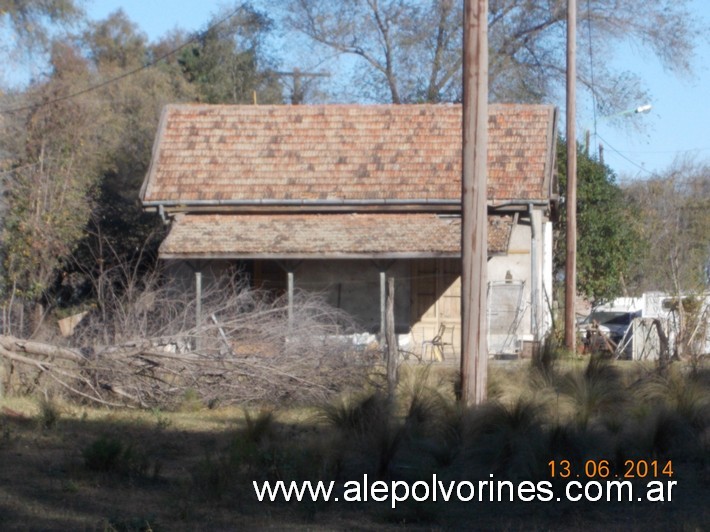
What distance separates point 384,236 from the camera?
61.3 feet

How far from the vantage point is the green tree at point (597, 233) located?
87.7 feet

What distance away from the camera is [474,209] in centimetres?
1075

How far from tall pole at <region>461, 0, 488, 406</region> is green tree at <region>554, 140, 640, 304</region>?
15991mm

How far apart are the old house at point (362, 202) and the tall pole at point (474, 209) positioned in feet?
24.5

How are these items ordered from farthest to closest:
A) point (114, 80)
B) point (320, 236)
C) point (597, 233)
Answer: point (114, 80)
point (597, 233)
point (320, 236)

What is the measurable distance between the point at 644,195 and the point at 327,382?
28.3 meters

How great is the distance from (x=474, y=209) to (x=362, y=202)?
900cm

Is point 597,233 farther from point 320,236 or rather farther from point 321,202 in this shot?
point 320,236

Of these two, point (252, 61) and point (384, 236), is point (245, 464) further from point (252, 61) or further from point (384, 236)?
point (252, 61)

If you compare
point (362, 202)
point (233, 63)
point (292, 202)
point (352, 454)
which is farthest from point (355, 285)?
point (233, 63)

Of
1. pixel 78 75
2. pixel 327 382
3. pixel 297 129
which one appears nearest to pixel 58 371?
pixel 327 382

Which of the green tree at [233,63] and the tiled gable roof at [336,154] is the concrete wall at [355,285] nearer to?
the tiled gable roof at [336,154]

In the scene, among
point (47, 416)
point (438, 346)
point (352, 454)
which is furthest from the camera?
point (438, 346)

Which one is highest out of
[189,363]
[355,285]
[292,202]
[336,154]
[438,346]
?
[336,154]
